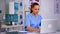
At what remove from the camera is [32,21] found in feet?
4.48

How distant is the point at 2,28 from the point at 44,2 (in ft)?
1.85

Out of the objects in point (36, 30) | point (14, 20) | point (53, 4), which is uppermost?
point (53, 4)

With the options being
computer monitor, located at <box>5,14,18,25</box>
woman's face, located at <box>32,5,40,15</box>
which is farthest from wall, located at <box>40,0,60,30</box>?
computer monitor, located at <box>5,14,18,25</box>

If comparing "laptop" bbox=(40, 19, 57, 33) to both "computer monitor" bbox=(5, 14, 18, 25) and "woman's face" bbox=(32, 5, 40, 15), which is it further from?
"computer monitor" bbox=(5, 14, 18, 25)

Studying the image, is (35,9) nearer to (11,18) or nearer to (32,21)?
(32,21)

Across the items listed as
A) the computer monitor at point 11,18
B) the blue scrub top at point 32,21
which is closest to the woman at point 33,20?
the blue scrub top at point 32,21

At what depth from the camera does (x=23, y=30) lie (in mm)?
1339

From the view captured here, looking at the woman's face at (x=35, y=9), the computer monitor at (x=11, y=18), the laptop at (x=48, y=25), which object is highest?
the woman's face at (x=35, y=9)

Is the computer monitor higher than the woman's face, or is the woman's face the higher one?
the woman's face

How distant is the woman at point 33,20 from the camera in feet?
4.42

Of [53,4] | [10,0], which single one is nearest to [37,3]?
[53,4]

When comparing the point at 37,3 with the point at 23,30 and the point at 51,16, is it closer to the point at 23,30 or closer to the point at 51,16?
the point at 51,16

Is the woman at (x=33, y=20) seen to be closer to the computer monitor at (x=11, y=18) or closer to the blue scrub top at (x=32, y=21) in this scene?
the blue scrub top at (x=32, y=21)

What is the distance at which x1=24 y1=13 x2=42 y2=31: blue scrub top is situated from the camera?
1.35 meters
